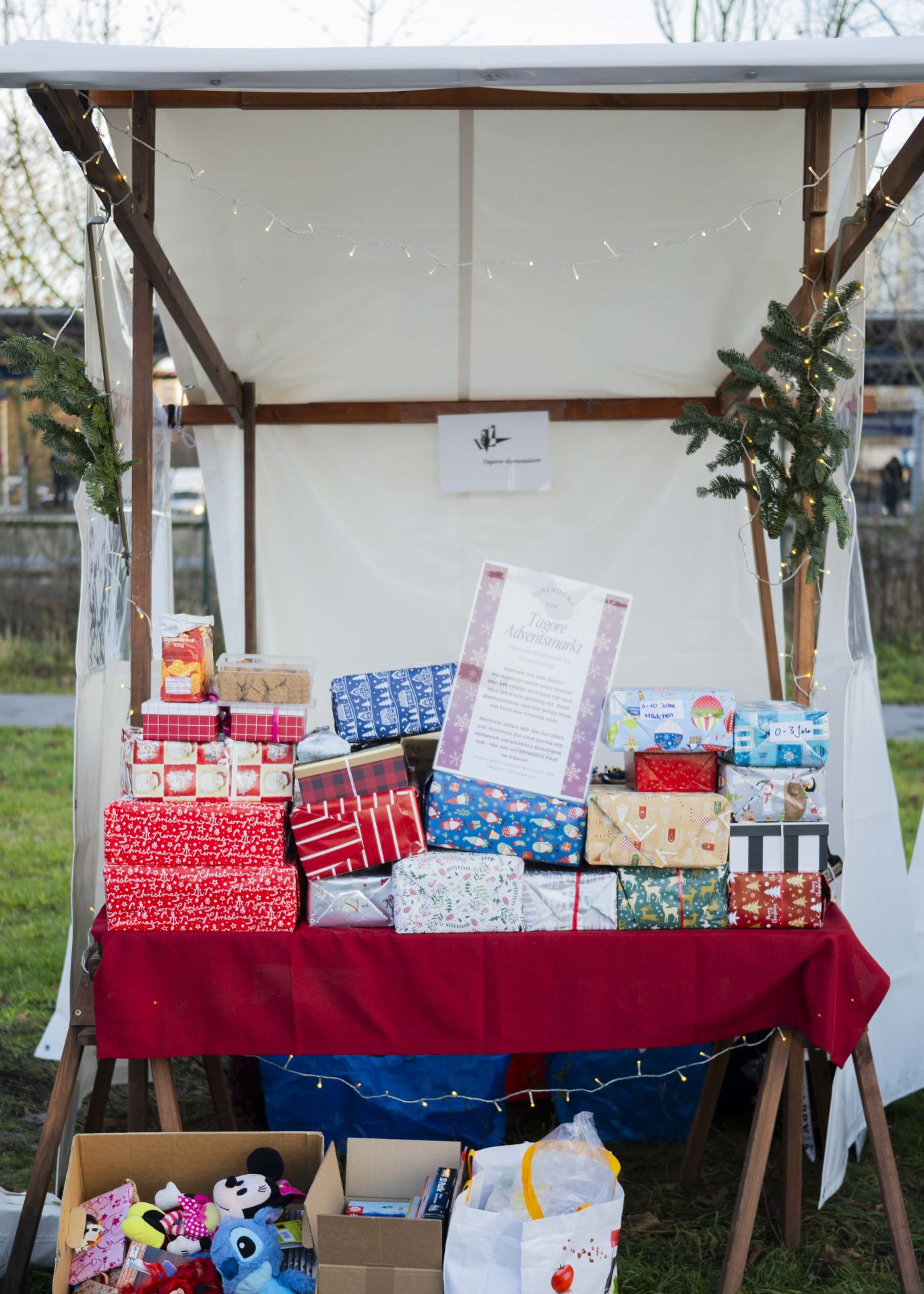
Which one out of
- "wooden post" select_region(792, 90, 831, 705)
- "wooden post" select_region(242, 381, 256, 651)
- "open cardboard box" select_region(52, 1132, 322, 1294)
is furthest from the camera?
"wooden post" select_region(242, 381, 256, 651)

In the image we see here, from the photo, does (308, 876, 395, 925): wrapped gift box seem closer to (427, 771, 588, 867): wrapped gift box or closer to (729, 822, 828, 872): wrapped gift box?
(427, 771, 588, 867): wrapped gift box

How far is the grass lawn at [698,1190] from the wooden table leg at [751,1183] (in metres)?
0.21

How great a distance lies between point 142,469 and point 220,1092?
153 centimetres

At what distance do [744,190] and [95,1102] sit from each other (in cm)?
279

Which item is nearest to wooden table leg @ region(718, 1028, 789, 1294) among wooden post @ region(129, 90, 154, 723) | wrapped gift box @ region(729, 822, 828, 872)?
wrapped gift box @ region(729, 822, 828, 872)

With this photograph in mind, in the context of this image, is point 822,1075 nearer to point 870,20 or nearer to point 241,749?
point 241,749

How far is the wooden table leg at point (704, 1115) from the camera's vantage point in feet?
8.71

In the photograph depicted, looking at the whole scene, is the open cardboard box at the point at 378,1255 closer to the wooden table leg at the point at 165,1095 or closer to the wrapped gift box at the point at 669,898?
the wooden table leg at the point at 165,1095

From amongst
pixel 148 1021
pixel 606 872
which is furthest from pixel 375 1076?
pixel 606 872

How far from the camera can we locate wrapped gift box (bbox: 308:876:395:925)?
2.29 meters

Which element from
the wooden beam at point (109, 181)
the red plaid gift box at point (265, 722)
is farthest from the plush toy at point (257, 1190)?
the wooden beam at point (109, 181)

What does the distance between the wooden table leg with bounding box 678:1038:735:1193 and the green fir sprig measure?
1154 mm

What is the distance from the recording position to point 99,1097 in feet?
8.45

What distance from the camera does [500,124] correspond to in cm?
276
